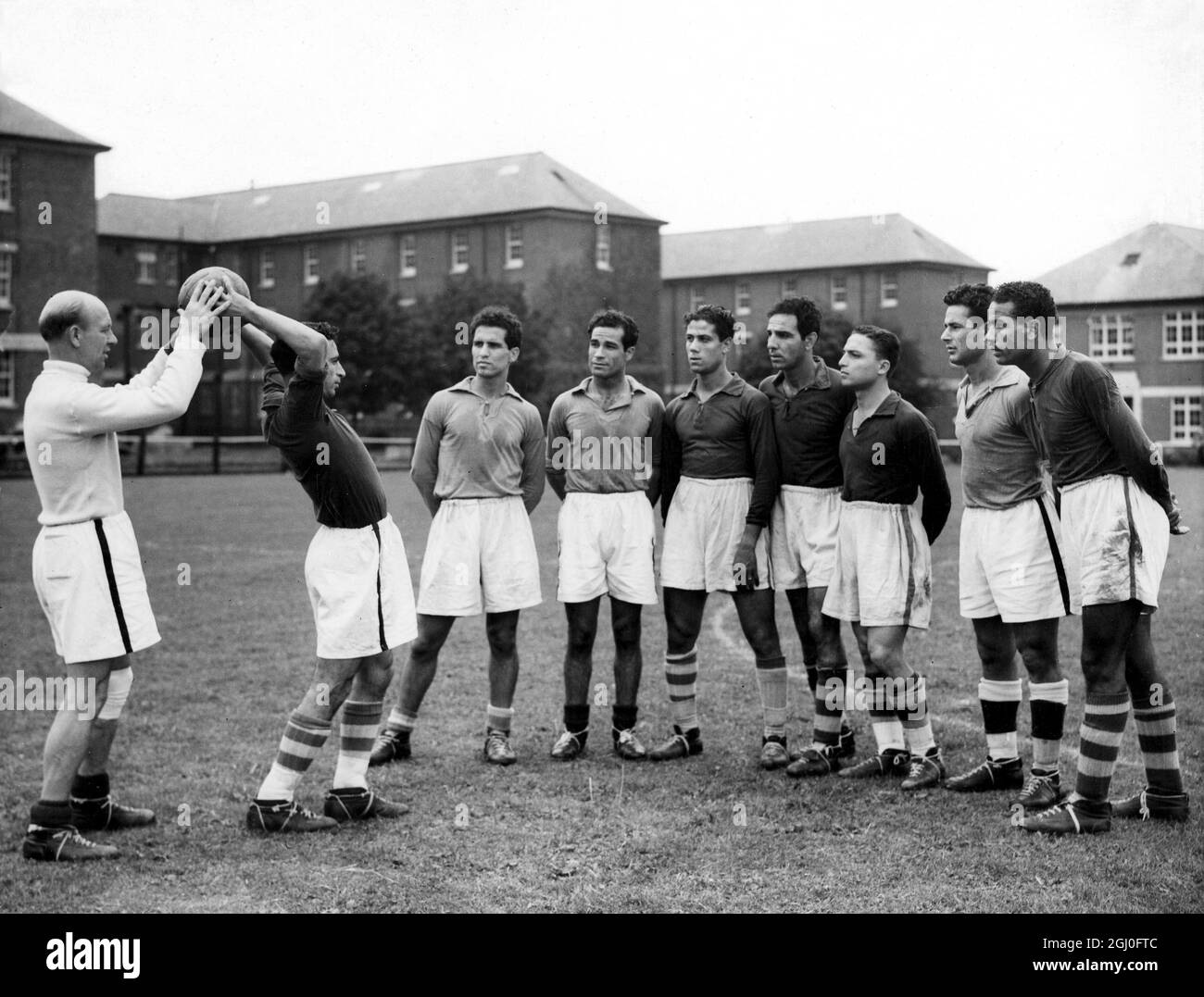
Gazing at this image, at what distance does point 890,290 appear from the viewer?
68.2 m

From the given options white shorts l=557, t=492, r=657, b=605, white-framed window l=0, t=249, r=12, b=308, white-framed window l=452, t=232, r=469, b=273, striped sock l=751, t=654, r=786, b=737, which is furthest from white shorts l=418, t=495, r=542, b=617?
white-framed window l=452, t=232, r=469, b=273

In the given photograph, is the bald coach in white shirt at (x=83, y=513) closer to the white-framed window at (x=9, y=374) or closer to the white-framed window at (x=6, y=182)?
the white-framed window at (x=6, y=182)

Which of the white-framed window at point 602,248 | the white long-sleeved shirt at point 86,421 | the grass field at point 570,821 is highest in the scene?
the white-framed window at point 602,248

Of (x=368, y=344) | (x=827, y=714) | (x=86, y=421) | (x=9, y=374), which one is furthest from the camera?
(x=368, y=344)

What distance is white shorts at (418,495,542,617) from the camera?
7891 mm

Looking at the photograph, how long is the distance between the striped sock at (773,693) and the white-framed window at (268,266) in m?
68.3

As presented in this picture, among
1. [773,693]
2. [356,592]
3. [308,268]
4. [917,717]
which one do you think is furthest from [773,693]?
[308,268]

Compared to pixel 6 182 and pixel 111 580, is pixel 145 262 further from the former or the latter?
pixel 111 580

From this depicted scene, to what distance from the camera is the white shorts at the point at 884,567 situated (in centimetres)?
719

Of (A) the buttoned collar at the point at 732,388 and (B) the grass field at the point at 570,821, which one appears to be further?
(A) the buttoned collar at the point at 732,388

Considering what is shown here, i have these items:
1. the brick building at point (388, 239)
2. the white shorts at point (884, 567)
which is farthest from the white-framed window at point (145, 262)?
the white shorts at point (884, 567)

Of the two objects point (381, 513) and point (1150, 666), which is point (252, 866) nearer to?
point (381, 513)

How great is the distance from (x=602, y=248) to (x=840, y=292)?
15.0 metres

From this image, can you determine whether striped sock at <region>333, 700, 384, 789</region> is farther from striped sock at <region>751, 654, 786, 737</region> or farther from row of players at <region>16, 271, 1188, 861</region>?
striped sock at <region>751, 654, 786, 737</region>
